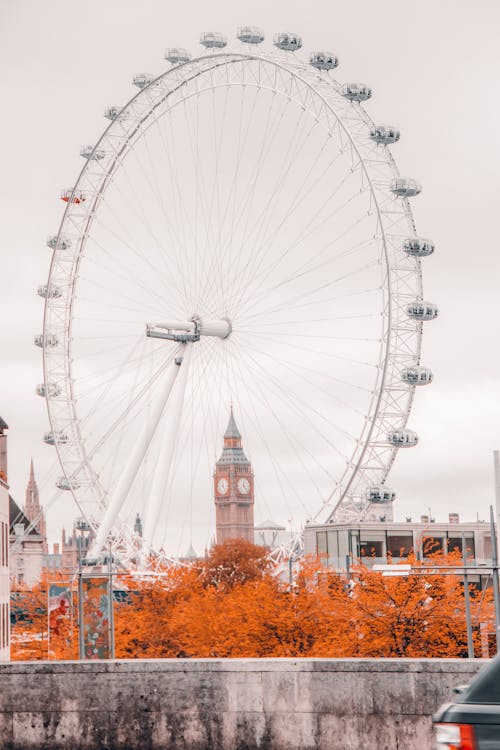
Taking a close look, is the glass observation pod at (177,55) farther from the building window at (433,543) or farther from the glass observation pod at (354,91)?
the building window at (433,543)

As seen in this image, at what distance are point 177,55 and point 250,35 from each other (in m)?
4.18

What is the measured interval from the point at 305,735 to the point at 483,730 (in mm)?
7882

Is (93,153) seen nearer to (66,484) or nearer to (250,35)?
(250,35)

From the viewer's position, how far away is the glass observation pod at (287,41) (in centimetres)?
6550

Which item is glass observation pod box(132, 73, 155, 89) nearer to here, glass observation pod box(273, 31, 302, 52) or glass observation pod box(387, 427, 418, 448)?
glass observation pod box(273, 31, 302, 52)

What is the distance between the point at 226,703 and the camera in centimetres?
1880

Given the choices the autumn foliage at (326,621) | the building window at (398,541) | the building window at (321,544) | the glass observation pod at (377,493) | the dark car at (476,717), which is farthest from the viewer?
the building window at (398,541)

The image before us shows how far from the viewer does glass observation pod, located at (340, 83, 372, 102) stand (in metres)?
64.5

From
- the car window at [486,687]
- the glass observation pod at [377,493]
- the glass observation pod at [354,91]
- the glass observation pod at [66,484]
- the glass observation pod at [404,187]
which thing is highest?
the glass observation pod at [354,91]

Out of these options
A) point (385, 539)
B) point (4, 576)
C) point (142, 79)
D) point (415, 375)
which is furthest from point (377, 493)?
point (385, 539)

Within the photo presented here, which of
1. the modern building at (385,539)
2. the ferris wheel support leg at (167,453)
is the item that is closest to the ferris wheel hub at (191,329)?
the ferris wheel support leg at (167,453)

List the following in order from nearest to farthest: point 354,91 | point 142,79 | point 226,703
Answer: point 226,703, point 354,91, point 142,79

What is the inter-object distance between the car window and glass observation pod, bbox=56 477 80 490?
→ 6785 centimetres

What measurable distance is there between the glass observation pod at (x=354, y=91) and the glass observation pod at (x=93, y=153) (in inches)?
601
